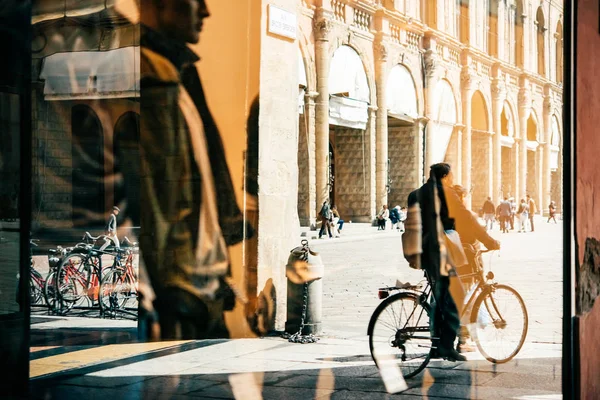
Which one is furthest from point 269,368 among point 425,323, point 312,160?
point 312,160

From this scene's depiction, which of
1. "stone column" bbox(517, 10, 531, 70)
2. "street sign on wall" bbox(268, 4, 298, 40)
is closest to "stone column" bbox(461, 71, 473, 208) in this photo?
"stone column" bbox(517, 10, 531, 70)

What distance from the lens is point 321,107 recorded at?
55.0 ft

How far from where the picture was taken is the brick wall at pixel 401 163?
29.7ft

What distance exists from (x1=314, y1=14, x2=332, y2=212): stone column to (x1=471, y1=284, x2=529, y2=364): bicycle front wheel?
6.99m

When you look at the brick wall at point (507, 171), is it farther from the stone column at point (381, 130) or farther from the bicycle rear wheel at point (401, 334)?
the bicycle rear wheel at point (401, 334)

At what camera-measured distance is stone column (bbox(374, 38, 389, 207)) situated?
9445 mm

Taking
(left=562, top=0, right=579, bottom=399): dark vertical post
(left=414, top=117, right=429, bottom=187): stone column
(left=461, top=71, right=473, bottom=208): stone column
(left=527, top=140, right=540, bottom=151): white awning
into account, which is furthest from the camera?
(left=527, top=140, right=540, bottom=151): white awning

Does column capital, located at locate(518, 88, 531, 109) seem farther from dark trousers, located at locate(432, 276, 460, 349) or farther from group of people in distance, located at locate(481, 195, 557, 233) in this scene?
dark trousers, located at locate(432, 276, 460, 349)

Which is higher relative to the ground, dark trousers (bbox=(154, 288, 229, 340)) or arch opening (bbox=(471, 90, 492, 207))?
arch opening (bbox=(471, 90, 492, 207))

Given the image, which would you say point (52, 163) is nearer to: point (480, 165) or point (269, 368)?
point (480, 165)

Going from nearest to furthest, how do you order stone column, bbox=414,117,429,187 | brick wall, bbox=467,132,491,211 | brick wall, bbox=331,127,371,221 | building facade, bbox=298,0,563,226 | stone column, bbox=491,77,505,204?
building facade, bbox=298,0,563,226, brick wall, bbox=467,132,491,211, stone column, bbox=414,117,429,187, stone column, bbox=491,77,505,204, brick wall, bbox=331,127,371,221

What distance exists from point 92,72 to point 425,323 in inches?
355

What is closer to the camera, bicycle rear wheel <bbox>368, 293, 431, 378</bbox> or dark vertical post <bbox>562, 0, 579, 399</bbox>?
dark vertical post <bbox>562, 0, 579, 399</bbox>

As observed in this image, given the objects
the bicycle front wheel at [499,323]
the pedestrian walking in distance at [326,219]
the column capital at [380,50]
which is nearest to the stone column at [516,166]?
the column capital at [380,50]
